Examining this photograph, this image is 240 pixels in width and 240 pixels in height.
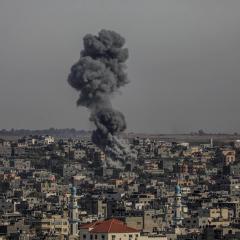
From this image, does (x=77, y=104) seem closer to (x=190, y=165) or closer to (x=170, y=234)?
(x=190, y=165)

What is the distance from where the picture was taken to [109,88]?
108 meters

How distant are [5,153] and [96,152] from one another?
15.9 metres

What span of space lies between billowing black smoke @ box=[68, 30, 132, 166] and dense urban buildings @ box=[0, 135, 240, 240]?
4075 mm

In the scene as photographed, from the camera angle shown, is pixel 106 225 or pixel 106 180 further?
pixel 106 180

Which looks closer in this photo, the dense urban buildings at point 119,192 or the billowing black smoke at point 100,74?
the dense urban buildings at point 119,192

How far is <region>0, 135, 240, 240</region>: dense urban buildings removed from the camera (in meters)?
75.4

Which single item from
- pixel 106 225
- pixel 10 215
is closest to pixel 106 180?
pixel 10 215

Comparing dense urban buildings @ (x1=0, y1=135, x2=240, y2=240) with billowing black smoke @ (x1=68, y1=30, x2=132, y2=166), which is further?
billowing black smoke @ (x1=68, y1=30, x2=132, y2=166)

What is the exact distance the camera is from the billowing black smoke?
107 m

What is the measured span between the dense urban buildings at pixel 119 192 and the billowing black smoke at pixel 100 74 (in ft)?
13.4

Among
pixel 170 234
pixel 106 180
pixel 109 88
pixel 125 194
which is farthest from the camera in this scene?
pixel 106 180

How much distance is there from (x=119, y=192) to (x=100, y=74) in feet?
26.2

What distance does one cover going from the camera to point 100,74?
107 m

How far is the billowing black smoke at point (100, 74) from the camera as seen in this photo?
350 ft
